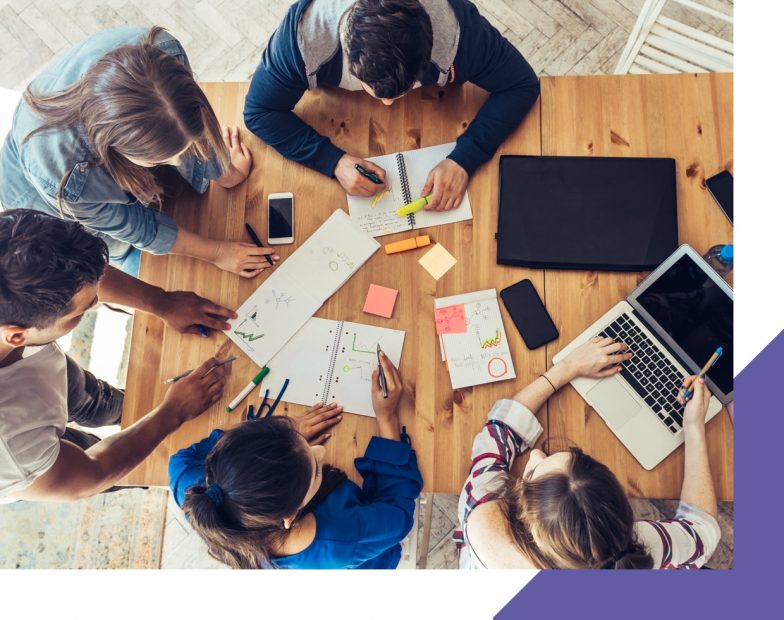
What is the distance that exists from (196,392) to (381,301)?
508 mm

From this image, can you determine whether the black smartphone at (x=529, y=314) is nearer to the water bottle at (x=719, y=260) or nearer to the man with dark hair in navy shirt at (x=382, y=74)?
the man with dark hair in navy shirt at (x=382, y=74)

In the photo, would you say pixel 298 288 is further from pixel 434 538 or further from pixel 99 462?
pixel 434 538

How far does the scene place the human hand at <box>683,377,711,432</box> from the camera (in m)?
1.35

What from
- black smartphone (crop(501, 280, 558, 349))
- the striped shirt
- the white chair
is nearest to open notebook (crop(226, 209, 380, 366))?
black smartphone (crop(501, 280, 558, 349))

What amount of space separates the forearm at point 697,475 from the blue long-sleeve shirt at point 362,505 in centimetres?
60

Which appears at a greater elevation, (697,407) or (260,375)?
(697,407)

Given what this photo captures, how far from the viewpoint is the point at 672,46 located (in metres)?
1.90

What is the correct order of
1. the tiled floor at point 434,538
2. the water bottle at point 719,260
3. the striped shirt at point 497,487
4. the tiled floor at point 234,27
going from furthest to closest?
the tiled floor at point 234,27 < the tiled floor at point 434,538 < the water bottle at point 719,260 < the striped shirt at point 497,487

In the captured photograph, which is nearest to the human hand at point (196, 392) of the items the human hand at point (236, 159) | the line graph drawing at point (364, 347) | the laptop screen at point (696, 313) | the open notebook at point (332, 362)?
the open notebook at point (332, 362)

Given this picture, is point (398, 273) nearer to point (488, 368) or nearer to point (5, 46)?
point (488, 368)

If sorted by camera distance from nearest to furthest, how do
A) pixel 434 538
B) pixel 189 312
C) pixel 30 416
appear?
pixel 30 416, pixel 189 312, pixel 434 538

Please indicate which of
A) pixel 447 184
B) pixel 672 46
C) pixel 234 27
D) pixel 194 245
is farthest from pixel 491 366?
pixel 234 27

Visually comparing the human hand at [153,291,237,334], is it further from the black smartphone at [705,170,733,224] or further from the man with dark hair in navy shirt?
the black smartphone at [705,170,733,224]

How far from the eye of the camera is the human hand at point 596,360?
4.62 feet
